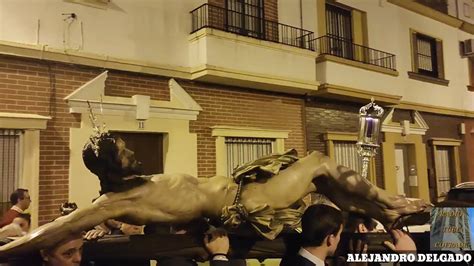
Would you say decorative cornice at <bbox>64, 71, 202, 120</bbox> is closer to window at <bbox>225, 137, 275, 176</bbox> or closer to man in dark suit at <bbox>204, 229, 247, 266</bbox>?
window at <bbox>225, 137, 275, 176</bbox>

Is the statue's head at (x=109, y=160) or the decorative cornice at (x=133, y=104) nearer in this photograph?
the statue's head at (x=109, y=160)

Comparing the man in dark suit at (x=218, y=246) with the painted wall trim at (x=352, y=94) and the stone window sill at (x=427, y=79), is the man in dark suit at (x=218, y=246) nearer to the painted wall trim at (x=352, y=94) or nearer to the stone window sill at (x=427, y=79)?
the painted wall trim at (x=352, y=94)

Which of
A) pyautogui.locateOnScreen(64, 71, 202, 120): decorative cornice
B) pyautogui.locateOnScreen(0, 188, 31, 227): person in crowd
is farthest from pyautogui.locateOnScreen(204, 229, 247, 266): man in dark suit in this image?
pyautogui.locateOnScreen(64, 71, 202, 120): decorative cornice

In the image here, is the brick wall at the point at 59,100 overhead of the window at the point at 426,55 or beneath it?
beneath

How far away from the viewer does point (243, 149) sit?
234 inches

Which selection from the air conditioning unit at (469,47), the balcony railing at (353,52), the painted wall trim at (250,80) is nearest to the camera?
the painted wall trim at (250,80)

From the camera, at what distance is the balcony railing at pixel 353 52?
7.07 metres

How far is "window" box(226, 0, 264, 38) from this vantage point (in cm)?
591

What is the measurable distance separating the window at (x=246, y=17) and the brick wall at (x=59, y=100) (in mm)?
831

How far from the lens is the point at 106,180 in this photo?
152cm

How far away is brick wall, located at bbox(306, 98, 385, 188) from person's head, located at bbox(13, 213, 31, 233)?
3.84m

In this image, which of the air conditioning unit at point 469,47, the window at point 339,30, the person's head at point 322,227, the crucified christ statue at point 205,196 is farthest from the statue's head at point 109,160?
the air conditioning unit at point 469,47

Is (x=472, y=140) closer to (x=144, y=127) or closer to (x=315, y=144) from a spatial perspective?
(x=315, y=144)

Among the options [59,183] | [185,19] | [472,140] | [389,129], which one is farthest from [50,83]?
[472,140]
